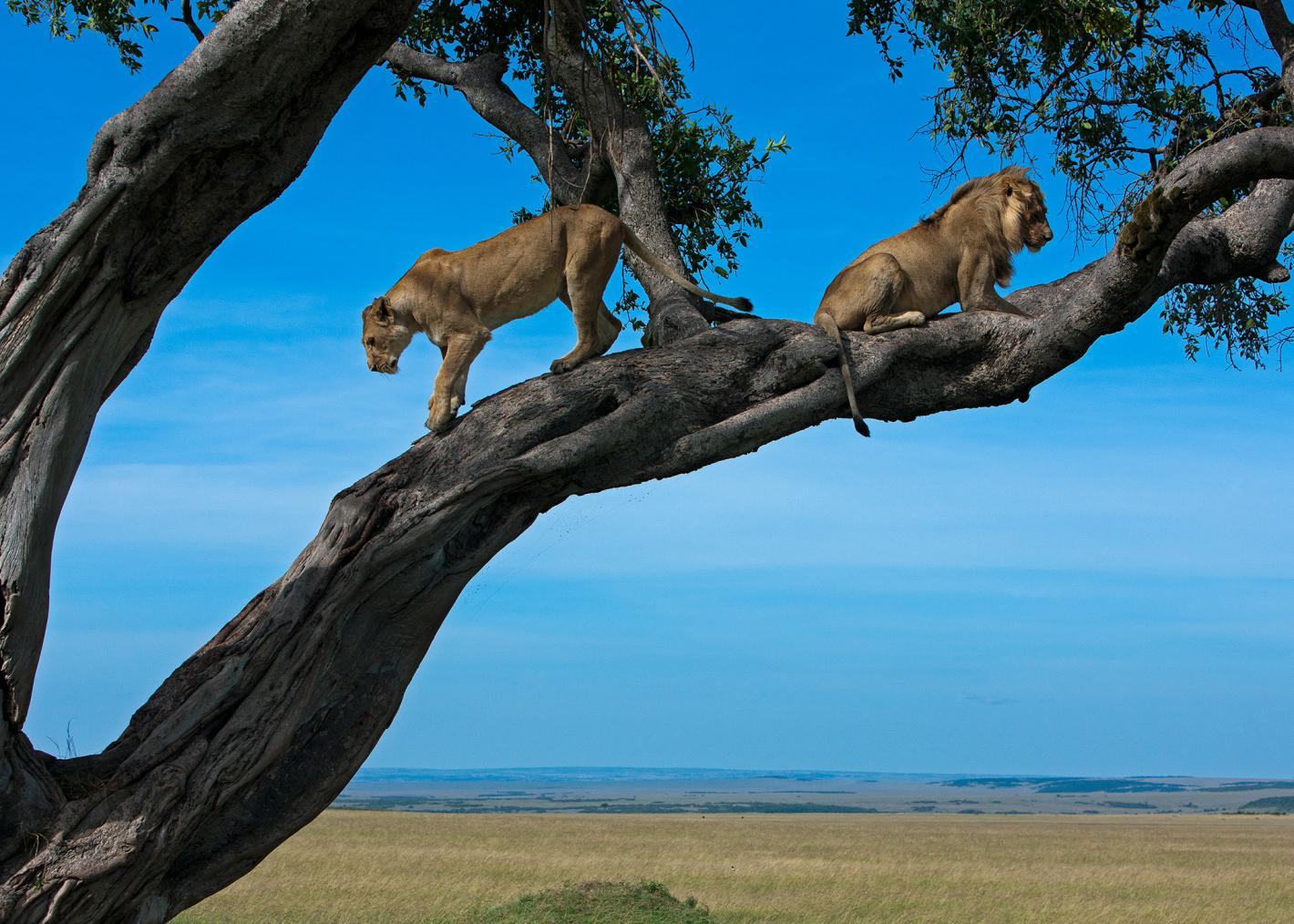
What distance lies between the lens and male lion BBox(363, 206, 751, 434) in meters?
8.34

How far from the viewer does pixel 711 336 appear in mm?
8219

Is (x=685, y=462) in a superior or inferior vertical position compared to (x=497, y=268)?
inferior

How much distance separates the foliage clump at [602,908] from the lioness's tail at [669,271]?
6.81 metres

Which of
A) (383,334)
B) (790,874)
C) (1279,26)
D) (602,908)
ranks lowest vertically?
(790,874)

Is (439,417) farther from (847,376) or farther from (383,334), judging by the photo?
(847,376)

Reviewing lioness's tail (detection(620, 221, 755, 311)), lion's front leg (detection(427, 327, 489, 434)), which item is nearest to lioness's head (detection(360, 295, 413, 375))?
lion's front leg (detection(427, 327, 489, 434))

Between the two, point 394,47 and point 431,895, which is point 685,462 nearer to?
point 394,47

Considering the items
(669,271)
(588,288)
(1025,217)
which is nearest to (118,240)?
(588,288)

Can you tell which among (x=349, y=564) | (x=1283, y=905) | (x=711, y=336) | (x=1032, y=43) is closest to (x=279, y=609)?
(x=349, y=564)

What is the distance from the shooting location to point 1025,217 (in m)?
9.34

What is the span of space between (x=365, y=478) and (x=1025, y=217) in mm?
5064

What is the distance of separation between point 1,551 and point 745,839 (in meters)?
31.0

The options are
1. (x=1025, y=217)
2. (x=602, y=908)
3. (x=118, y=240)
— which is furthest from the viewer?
(x=602, y=908)

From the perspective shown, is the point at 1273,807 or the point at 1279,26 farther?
the point at 1273,807
